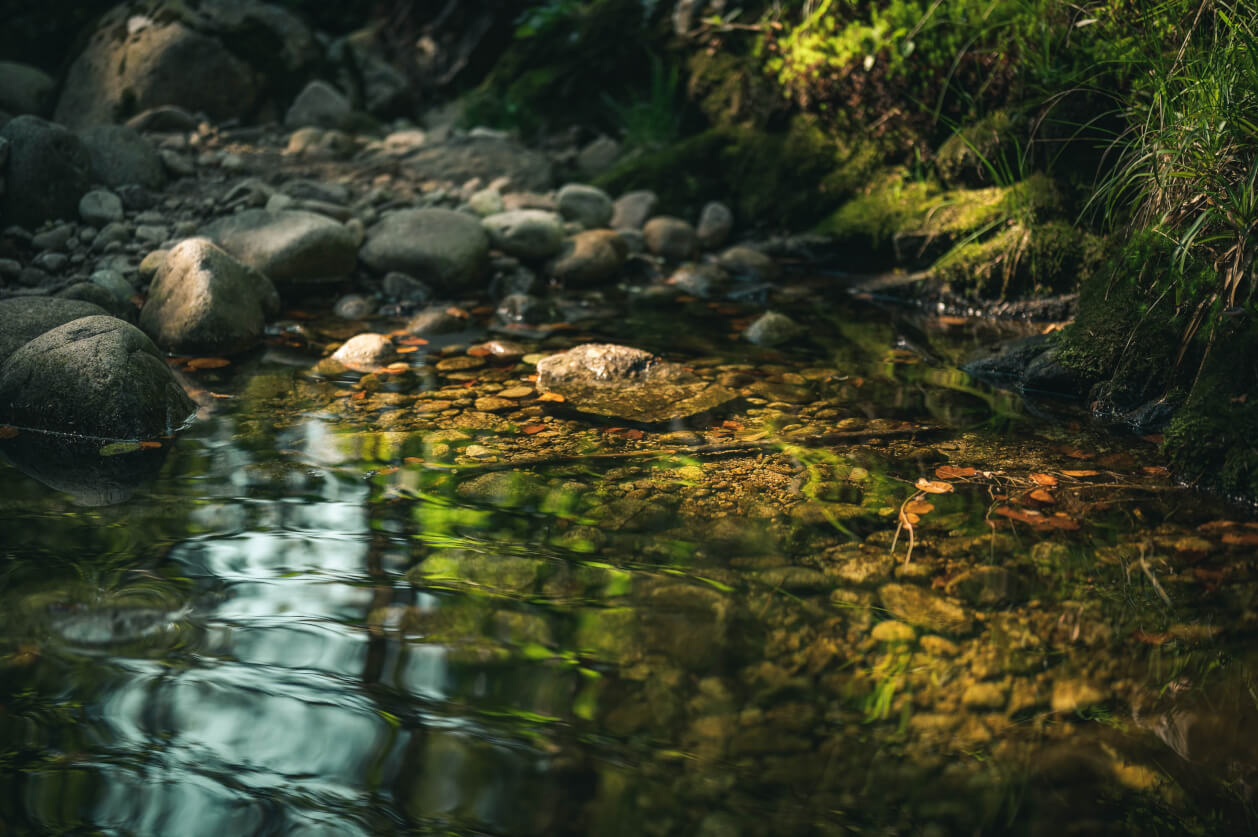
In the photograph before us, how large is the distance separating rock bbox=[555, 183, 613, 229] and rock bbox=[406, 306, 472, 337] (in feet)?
5.71

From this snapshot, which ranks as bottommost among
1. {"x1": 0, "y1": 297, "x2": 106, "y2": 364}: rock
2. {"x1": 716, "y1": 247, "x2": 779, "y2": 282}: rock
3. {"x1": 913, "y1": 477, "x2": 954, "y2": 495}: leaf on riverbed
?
{"x1": 0, "y1": 297, "x2": 106, "y2": 364}: rock

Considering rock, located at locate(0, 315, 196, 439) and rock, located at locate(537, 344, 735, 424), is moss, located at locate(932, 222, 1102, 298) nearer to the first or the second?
rock, located at locate(537, 344, 735, 424)

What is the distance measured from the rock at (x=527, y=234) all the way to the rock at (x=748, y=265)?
108 cm

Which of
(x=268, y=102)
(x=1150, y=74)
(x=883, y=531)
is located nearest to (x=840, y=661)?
(x=883, y=531)

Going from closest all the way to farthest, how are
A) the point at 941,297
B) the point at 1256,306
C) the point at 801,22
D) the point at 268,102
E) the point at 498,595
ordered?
1. the point at 498,595
2. the point at 1256,306
3. the point at 941,297
4. the point at 801,22
5. the point at 268,102

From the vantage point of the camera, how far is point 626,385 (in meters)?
3.61

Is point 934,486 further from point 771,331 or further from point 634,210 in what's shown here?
point 634,210

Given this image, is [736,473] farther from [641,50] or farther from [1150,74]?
[641,50]

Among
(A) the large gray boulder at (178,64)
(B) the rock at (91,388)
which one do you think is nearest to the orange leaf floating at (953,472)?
(B) the rock at (91,388)

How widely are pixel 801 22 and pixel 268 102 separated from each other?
494 cm

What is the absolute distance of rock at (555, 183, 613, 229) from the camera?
20.4 ft

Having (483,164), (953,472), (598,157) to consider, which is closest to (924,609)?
(953,472)

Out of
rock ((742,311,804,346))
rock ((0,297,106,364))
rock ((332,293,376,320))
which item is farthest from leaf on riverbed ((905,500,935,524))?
→ rock ((332,293,376,320))

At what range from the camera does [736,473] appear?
2762 millimetres
